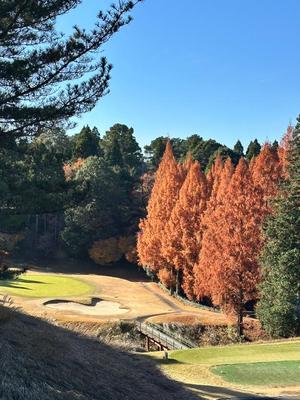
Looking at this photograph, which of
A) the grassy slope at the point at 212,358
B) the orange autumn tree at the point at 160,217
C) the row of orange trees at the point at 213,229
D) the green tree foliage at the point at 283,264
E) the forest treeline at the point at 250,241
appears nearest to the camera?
the grassy slope at the point at 212,358

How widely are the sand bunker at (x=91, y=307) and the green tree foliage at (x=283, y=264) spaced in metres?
10.5

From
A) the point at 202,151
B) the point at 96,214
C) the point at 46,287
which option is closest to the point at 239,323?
the point at 46,287

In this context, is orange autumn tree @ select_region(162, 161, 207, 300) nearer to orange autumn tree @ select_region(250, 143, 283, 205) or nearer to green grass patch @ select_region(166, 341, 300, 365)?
orange autumn tree @ select_region(250, 143, 283, 205)

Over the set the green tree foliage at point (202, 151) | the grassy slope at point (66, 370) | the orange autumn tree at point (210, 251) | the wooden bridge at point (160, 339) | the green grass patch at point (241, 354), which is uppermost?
the green tree foliage at point (202, 151)

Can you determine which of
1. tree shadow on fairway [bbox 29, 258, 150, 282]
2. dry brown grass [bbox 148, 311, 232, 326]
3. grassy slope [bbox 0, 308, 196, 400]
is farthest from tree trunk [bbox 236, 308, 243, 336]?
tree shadow on fairway [bbox 29, 258, 150, 282]

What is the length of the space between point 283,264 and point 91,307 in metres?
14.6

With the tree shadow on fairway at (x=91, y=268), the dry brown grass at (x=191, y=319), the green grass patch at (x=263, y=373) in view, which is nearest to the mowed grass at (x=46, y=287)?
the dry brown grass at (x=191, y=319)

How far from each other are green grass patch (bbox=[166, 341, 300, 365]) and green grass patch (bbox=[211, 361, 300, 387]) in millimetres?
942

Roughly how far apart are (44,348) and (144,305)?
27.7 m

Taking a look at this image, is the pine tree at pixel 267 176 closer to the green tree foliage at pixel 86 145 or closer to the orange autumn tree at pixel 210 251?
the orange autumn tree at pixel 210 251

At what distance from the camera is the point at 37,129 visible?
12.3m

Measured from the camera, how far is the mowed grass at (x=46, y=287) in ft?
124

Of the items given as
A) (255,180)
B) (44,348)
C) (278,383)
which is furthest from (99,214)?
(44,348)

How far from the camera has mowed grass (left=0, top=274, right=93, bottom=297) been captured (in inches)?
1491
